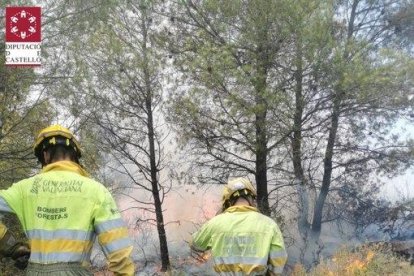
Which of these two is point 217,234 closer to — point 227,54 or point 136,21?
point 227,54

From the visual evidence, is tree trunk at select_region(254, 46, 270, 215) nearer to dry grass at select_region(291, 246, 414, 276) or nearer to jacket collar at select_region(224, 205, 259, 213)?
dry grass at select_region(291, 246, 414, 276)

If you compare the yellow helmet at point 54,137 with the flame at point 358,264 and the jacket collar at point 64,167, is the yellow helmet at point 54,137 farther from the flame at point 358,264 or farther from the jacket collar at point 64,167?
the flame at point 358,264

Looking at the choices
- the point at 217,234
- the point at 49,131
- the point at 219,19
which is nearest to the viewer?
the point at 49,131

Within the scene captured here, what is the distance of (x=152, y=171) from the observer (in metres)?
15.2

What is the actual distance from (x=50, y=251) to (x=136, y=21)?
1177cm

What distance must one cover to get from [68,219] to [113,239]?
255 millimetres

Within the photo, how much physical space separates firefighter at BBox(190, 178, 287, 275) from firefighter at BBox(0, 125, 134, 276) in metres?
1.15

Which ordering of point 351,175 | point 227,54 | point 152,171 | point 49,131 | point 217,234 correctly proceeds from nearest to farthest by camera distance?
point 49,131
point 217,234
point 227,54
point 351,175
point 152,171

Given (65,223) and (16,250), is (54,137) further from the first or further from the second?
(16,250)

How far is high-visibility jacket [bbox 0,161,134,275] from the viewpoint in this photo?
260cm

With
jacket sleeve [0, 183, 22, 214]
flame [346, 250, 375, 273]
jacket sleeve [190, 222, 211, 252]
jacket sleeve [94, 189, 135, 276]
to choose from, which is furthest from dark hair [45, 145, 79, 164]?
flame [346, 250, 375, 273]

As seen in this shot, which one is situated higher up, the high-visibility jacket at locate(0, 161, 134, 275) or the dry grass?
the high-visibility jacket at locate(0, 161, 134, 275)

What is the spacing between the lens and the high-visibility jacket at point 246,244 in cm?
360

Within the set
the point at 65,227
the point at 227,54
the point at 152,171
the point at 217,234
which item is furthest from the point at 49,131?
the point at 152,171
